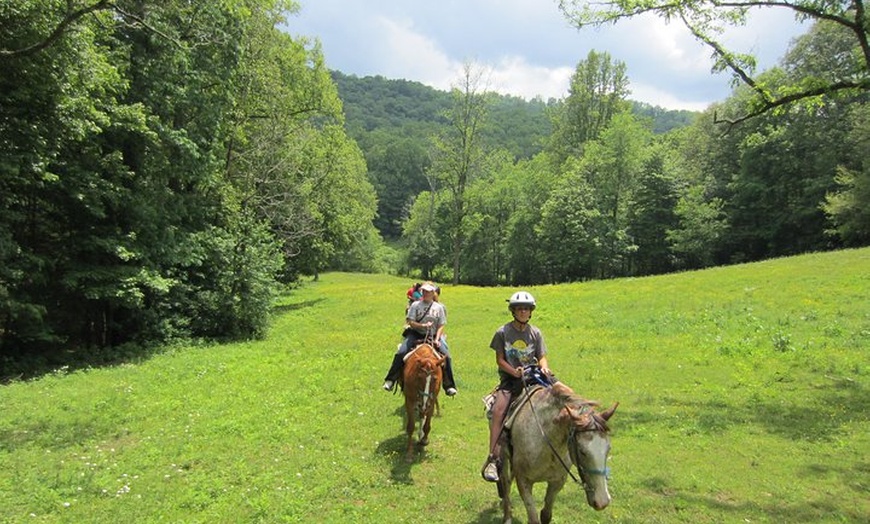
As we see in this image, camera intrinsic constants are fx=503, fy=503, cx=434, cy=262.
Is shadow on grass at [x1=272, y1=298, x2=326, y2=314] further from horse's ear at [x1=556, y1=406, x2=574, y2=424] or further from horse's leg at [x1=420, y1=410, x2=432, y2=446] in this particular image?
horse's ear at [x1=556, y1=406, x2=574, y2=424]

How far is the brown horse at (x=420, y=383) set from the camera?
32.3 ft

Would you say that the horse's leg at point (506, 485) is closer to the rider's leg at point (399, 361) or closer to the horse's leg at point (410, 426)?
the horse's leg at point (410, 426)

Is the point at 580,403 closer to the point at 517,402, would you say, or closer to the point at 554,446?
the point at 554,446

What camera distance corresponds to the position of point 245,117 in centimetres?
2783

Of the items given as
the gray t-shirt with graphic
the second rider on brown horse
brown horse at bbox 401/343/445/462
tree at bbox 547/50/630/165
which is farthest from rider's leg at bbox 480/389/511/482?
tree at bbox 547/50/630/165

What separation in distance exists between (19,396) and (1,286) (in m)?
4.08

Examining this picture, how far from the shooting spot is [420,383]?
9844mm

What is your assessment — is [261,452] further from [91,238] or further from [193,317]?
[193,317]

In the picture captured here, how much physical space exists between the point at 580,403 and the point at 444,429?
671 cm

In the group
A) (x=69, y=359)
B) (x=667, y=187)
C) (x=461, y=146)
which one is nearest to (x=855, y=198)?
(x=667, y=187)

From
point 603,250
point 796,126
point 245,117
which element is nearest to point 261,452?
point 245,117

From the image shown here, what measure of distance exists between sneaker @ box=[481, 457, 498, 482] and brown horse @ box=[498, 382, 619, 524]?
15 cm

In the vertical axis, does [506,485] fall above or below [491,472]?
below

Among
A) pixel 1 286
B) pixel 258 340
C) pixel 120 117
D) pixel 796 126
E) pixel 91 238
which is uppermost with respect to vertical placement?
pixel 796 126
